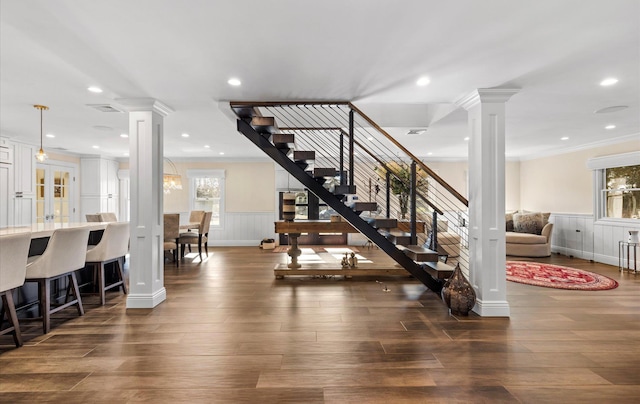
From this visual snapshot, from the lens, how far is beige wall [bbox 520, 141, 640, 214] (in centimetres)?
693

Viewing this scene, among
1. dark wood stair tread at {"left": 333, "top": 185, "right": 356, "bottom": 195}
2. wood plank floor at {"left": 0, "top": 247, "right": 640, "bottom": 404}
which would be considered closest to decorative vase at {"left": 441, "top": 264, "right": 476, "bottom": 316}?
wood plank floor at {"left": 0, "top": 247, "right": 640, "bottom": 404}

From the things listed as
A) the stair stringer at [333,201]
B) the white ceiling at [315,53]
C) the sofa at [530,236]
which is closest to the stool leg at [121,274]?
the white ceiling at [315,53]

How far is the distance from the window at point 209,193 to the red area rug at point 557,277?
7.11 m

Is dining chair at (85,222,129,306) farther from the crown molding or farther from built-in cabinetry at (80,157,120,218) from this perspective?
the crown molding

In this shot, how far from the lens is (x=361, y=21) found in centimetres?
222

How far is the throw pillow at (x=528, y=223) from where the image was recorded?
299 inches

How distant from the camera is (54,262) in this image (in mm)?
3219

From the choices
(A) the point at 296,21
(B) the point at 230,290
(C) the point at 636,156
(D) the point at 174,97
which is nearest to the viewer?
(A) the point at 296,21

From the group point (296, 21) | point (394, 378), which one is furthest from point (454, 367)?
point (296, 21)

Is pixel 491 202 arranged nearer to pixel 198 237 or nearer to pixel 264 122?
pixel 264 122

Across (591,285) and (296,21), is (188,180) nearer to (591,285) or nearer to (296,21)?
(296,21)

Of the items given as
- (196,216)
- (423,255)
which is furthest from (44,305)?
(196,216)

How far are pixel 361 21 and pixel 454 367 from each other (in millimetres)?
2549

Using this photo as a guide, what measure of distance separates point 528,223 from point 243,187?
719cm
